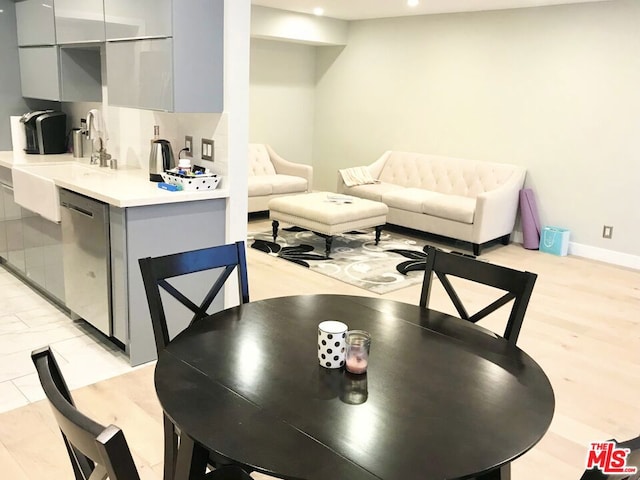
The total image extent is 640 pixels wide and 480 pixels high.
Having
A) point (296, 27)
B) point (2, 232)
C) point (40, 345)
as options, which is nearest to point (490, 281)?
point (40, 345)

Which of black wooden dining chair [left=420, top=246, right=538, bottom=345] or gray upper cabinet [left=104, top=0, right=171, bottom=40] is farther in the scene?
gray upper cabinet [left=104, top=0, right=171, bottom=40]

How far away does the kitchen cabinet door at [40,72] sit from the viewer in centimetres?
426

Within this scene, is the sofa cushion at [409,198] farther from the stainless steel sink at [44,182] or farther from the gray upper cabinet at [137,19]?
the gray upper cabinet at [137,19]

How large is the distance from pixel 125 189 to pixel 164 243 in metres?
0.37

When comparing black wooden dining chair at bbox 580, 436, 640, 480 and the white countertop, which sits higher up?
the white countertop

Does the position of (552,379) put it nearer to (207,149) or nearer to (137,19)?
(207,149)

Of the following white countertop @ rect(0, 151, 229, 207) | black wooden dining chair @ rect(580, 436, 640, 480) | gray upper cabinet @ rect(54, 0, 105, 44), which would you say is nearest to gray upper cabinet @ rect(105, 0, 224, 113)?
gray upper cabinet @ rect(54, 0, 105, 44)

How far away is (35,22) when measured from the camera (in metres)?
4.36

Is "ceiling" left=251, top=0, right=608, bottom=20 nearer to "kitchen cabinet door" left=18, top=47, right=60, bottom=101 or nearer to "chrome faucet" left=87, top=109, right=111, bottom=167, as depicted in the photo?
"kitchen cabinet door" left=18, top=47, right=60, bottom=101

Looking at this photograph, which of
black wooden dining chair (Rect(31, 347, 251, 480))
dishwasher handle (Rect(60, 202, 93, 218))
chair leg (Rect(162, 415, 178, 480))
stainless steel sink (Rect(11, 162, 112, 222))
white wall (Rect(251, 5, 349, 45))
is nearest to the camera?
black wooden dining chair (Rect(31, 347, 251, 480))

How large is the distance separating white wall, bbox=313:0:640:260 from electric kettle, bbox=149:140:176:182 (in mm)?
4102

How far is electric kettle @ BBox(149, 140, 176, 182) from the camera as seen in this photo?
341 cm

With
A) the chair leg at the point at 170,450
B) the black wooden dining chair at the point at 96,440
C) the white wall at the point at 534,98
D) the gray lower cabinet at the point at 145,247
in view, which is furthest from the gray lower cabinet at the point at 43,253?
the white wall at the point at 534,98

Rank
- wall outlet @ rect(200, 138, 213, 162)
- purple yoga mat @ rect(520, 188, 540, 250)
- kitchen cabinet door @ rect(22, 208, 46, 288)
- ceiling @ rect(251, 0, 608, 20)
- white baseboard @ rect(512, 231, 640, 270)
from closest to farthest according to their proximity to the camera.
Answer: wall outlet @ rect(200, 138, 213, 162)
kitchen cabinet door @ rect(22, 208, 46, 288)
white baseboard @ rect(512, 231, 640, 270)
ceiling @ rect(251, 0, 608, 20)
purple yoga mat @ rect(520, 188, 540, 250)
